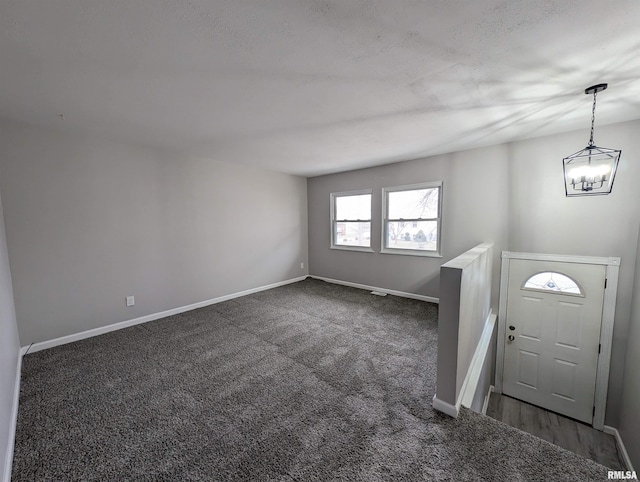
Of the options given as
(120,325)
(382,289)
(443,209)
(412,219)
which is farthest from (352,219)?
(120,325)

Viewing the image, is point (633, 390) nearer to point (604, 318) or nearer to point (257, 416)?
point (604, 318)

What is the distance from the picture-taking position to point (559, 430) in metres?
3.17

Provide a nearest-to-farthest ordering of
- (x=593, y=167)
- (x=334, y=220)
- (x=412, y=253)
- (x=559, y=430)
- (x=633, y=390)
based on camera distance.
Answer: (x=593, y=167), (x=633, y=390), (x=559, y=430), (x=412, y=253), (x=334, y=220)

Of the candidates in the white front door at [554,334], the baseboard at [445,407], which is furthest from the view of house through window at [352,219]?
the baseboard at [445,407]

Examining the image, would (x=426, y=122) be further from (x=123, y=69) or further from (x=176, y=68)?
(x=123, y=69)

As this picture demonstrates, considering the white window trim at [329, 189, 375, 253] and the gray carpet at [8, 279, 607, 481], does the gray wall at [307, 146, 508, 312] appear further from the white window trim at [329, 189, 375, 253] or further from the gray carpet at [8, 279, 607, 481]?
the gray carpet at [8, 279, 607, 481]

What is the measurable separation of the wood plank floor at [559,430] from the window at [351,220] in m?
3.16

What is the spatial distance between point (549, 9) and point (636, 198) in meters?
2.88

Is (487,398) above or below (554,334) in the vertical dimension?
below

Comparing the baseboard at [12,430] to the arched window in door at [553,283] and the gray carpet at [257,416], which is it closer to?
the gray carpet at [257,416]

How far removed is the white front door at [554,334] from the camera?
3082 mm

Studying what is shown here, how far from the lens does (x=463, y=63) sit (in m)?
1.71

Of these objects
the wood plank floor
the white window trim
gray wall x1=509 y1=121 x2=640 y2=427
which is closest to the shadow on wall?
the white window trim

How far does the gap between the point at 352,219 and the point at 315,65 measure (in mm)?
3715
